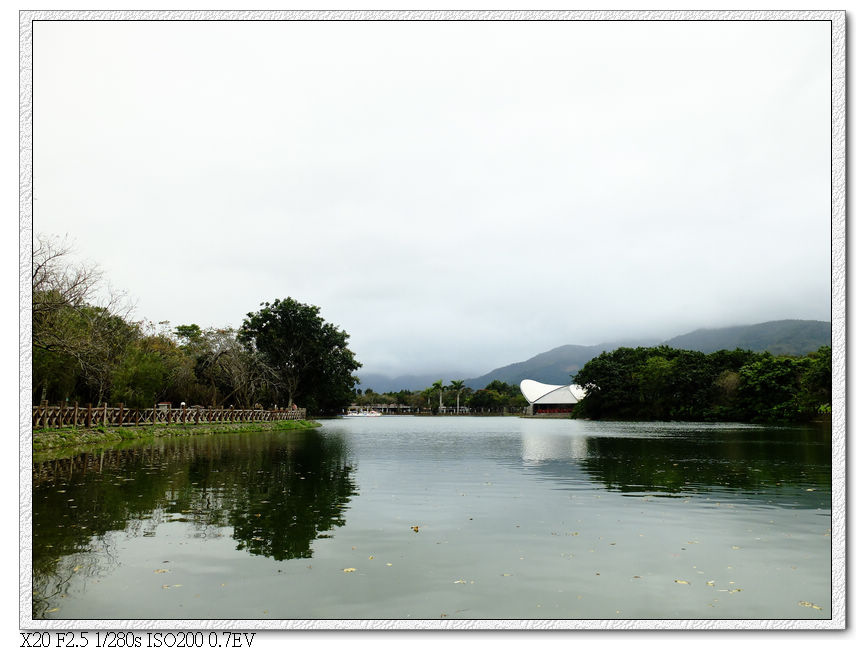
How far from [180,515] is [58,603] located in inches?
138

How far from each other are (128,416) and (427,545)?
26.4 m

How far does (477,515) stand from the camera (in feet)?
28.6

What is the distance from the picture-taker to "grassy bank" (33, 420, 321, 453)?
18.1 metres

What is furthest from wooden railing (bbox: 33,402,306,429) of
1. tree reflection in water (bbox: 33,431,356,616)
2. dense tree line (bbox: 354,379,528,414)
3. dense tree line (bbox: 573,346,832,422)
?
dense tree line (bbox: 354,379,528,414)

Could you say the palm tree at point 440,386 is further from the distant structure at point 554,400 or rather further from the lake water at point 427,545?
the lake water at point 427,545

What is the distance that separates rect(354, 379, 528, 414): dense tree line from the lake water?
354 ft

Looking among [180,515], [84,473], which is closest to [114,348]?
[84,473]

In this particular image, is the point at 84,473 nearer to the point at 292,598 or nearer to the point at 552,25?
the point at 292,598

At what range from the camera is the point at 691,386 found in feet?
207

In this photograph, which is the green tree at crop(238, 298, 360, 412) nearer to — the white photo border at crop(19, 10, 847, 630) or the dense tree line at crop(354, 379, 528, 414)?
the white photo border at crop(19, 10, 847, 630)

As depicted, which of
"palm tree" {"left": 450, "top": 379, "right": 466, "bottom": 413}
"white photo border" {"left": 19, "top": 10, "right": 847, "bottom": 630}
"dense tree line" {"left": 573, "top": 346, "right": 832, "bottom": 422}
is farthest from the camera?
"palm tree" {"left": 450, "top": 379, "right": 466, "bottom": 413}

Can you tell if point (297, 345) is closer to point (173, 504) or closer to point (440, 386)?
point (173, 504)

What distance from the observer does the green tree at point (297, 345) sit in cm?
5541

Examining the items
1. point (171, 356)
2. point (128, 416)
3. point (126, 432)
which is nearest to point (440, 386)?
point (171, 356)
